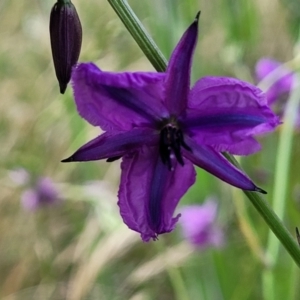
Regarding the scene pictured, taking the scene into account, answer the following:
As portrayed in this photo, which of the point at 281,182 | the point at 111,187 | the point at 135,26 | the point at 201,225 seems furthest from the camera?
the point at 111,187

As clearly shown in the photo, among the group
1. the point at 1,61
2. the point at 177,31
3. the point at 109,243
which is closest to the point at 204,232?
the point at 109,243

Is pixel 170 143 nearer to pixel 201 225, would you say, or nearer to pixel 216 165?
pixel 216 165

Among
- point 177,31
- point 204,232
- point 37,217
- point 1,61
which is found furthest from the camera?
point 1,61

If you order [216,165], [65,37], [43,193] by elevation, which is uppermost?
Result: [43,193]

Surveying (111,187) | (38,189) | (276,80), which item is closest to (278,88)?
(276,80)

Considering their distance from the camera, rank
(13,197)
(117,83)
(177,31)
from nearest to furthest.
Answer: (117,83) → (177,31) → (13,197)

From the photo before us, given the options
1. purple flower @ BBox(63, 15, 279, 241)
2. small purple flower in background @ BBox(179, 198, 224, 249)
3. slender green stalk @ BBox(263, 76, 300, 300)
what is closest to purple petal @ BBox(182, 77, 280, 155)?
purple flower @ BBox(63, 15, 279, 241)

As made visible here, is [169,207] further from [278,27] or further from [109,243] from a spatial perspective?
[278,27]
